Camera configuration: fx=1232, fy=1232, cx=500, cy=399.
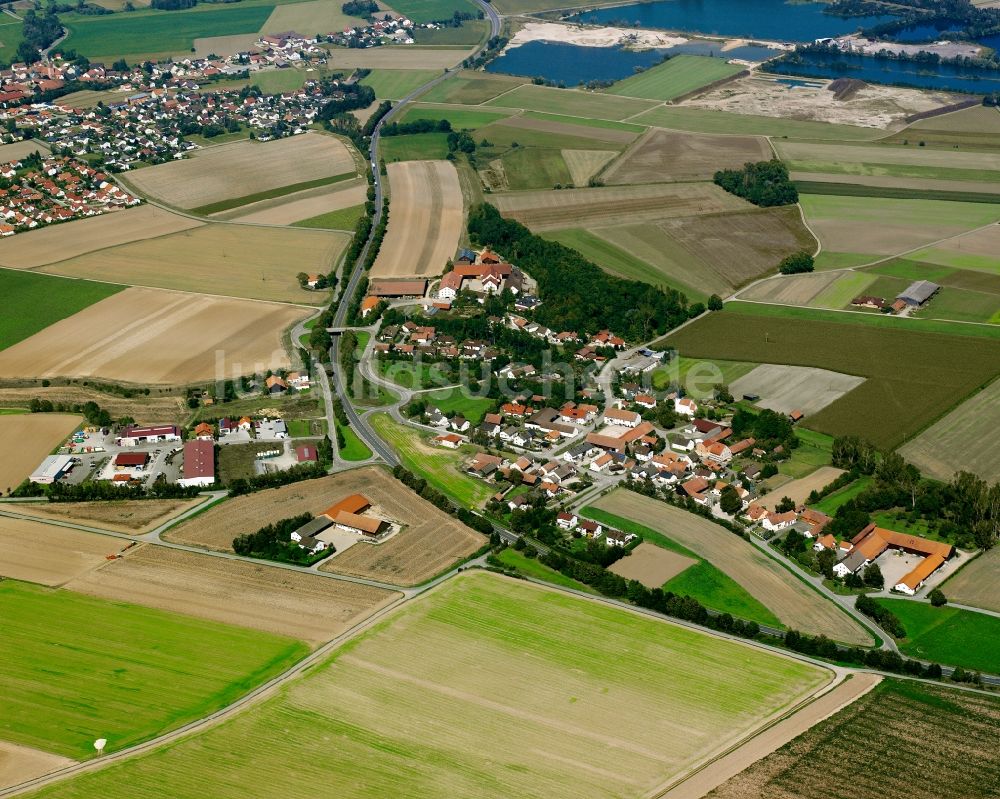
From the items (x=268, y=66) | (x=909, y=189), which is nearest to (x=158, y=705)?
(x=909, y=189)

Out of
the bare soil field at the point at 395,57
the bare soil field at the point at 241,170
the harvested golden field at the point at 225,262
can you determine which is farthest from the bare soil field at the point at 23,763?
the bare soil field at the point at 395,57

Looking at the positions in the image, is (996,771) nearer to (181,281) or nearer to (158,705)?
(158,705)

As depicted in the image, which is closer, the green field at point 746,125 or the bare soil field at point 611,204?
the bare soil field at point 611,204

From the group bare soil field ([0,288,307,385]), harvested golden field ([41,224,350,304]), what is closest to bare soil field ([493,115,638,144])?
harvested golden field ([41,224,350,304])

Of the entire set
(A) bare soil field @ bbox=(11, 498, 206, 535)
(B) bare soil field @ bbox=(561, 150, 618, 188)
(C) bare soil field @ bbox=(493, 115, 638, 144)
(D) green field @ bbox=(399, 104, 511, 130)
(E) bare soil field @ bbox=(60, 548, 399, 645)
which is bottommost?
(E) bare soil field @ bbox=(60, 548, 399, 645)

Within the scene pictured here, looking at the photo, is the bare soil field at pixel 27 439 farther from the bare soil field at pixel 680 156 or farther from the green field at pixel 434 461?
the bare soil field at pixel 680 156

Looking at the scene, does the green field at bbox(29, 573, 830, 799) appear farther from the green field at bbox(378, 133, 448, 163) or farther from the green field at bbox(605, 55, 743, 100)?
the green field at bbox(605, 55, 743, 100)

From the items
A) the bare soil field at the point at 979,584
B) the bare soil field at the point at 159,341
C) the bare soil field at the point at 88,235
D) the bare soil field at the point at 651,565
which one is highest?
the bare soil field at the point at 88,235
